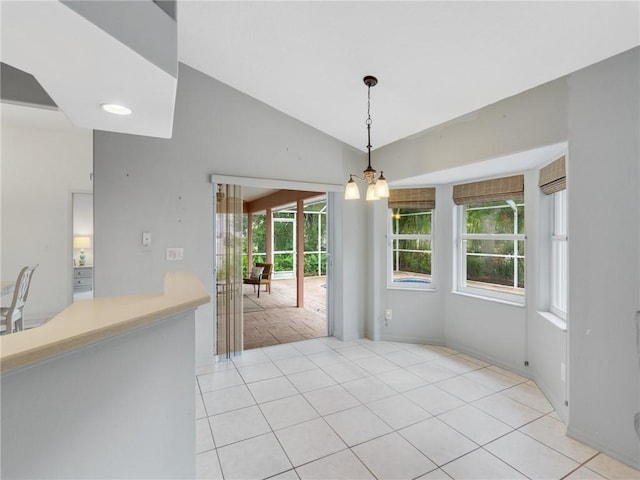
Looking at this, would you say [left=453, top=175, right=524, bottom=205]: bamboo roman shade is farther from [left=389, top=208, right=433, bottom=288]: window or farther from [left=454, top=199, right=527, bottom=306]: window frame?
[left=389, top=208, right=433, bottom=288]: window

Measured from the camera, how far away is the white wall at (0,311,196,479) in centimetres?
83

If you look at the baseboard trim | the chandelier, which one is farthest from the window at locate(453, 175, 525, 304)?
the chandelier

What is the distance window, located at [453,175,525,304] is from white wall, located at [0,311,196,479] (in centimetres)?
327

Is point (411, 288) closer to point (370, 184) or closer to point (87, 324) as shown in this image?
point (370, 184)

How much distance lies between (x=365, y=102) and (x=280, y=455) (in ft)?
9.80

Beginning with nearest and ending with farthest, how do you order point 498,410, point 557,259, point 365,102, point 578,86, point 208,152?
1. point 578,86
2. point 498,410
3. point 557,259
4. point 365,102
5. point 208,152

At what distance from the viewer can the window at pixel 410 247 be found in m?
4.06

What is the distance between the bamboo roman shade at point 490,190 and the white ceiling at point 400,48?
35.4 inches

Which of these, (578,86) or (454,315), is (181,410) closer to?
(578,86)

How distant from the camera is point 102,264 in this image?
2.89 metres

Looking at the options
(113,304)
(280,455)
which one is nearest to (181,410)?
(113,304)

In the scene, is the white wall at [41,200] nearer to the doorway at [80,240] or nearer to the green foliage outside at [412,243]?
the doorway at [80,240]

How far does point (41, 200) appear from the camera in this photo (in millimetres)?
4539

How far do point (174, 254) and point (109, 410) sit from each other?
232 cm
